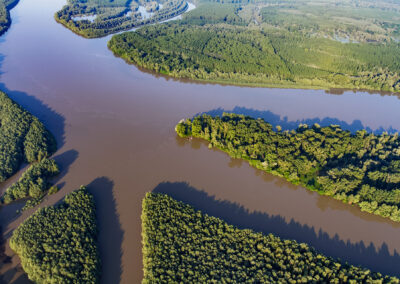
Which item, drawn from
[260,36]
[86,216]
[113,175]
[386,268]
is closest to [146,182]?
[113,175]

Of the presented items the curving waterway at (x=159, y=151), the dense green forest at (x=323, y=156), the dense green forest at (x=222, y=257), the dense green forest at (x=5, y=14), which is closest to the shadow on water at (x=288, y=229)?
the curving waterway at (x=159, y=151)

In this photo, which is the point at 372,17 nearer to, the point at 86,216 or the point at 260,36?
the point at 260,36

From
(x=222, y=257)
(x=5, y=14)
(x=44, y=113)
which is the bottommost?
(x=222, y=257)

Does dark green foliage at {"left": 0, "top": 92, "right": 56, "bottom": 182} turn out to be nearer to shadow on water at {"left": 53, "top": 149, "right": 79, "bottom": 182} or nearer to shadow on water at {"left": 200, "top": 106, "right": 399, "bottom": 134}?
shadow on water at {"left": 53, "top": 149, "right": 79, "bottom": 182}

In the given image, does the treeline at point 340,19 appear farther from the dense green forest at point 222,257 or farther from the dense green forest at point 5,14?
the dense green forest at point 5,14

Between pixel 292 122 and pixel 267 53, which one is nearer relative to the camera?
pixel 292 122

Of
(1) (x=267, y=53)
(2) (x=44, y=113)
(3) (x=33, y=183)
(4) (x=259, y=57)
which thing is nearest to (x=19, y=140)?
(3) (x=33, y=183)

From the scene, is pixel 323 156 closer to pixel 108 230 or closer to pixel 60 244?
pixel 108 230
